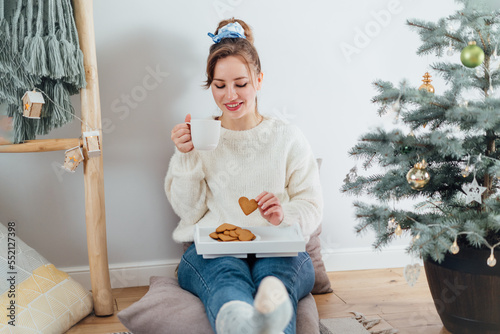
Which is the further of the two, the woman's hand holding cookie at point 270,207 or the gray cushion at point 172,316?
the woman's hand holding cookie at point 270,207

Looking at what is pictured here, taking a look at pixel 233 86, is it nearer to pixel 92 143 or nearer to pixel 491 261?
pixel 92 143

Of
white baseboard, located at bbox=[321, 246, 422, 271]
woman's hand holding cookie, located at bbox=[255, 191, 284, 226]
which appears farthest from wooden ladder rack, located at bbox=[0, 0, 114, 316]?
white baseboard, located at bbox=[321, 246, 422, 271]

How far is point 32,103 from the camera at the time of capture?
1.54 meters

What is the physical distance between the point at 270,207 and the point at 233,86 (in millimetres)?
416

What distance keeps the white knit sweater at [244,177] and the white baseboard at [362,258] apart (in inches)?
19.1

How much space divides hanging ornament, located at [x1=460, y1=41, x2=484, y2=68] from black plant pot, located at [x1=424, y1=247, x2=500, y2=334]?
1.70 ft

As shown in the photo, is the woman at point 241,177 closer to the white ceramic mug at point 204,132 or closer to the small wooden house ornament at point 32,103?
the white ceramic mug at point 204,132

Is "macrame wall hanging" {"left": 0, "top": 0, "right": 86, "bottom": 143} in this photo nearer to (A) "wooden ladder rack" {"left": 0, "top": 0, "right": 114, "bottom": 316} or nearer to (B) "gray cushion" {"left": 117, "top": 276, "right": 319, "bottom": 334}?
(A) "wooden ladder rack" {"left": 0, "top": 0, "right": 114, "bottom": 316}

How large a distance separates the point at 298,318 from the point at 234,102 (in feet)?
2.32

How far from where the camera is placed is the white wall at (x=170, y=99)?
1879 mm

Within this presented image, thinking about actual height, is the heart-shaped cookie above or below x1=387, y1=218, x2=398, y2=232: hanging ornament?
above

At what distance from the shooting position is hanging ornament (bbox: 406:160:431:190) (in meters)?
1.41

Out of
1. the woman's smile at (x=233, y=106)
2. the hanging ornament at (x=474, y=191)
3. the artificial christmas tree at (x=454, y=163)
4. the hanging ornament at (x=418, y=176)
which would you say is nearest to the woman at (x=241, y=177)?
the woman's smile at (x=233, y=106)

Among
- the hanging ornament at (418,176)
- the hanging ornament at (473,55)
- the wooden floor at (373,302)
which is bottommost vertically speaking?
the wooden floor at (373,302)
